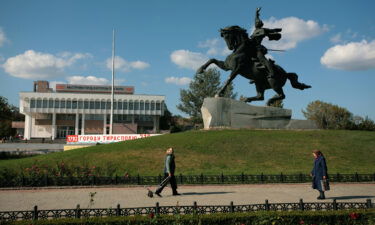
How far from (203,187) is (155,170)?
440 cm

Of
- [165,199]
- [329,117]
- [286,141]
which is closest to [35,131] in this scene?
[329,117]

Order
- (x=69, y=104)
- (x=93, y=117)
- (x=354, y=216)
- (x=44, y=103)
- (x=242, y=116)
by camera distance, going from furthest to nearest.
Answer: (x=93, y=117)
(x=69, y=104)
(x=44, y=103)
(x=242, y=116)
(x=354, y=216)

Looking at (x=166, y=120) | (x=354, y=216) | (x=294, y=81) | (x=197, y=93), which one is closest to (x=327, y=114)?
(x=197, y=93)

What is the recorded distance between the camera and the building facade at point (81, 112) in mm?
75250

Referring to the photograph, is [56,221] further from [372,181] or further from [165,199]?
[372,181]

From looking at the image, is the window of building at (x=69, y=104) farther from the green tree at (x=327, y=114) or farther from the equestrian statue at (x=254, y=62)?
the equestrian statue at (x=254, y=62)

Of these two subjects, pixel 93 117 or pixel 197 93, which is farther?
pixel 93 117

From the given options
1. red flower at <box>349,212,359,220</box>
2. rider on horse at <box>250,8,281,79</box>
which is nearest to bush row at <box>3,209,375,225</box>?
red flower at <box>349,212,359,220</box>

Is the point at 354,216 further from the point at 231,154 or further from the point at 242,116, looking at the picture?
the point at 242,116

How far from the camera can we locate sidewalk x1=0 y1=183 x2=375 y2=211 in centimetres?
934

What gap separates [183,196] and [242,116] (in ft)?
48.4

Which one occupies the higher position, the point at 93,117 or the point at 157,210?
the point at 93,117

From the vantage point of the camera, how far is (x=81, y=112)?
250ft

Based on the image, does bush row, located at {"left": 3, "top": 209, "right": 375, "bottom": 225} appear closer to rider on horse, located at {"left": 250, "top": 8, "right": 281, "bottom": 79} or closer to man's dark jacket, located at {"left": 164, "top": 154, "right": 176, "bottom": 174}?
man's dark jacket, located at {"left": 164, "top": 154, "right": 176, "bottom": 174}
